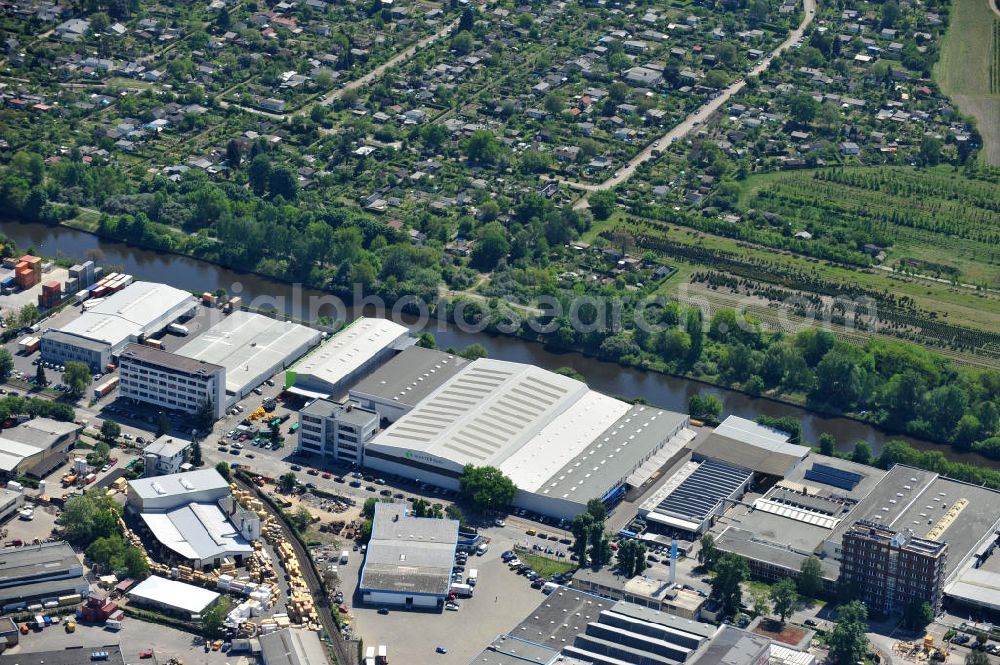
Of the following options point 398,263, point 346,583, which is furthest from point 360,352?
point 346,583

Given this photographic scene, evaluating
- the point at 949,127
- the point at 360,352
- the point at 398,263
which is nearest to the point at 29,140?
the point at 398,263

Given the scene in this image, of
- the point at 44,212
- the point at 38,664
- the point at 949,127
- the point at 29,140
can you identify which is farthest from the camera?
the point at 949,127

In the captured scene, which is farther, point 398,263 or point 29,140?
point 29,140

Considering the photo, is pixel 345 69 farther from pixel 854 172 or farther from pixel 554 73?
pixel 854 172

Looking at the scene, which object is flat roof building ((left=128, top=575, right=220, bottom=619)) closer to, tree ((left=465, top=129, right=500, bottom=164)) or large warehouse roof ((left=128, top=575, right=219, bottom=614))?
large warehouse roof ((left=128, top=575, right=219, bottom=614))

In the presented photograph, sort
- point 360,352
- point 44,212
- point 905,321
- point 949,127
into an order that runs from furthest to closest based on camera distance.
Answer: point 949,127 → point 44,212 → point 905,321 → point 360,352

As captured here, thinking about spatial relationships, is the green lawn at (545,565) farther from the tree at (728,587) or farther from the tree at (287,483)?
the tree at (287,483)

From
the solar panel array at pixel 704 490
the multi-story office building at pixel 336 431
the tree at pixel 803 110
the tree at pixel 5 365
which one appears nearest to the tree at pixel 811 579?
the solar panel array at pixel 704 490

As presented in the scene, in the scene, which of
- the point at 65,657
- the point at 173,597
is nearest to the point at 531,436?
the point at 173,597
